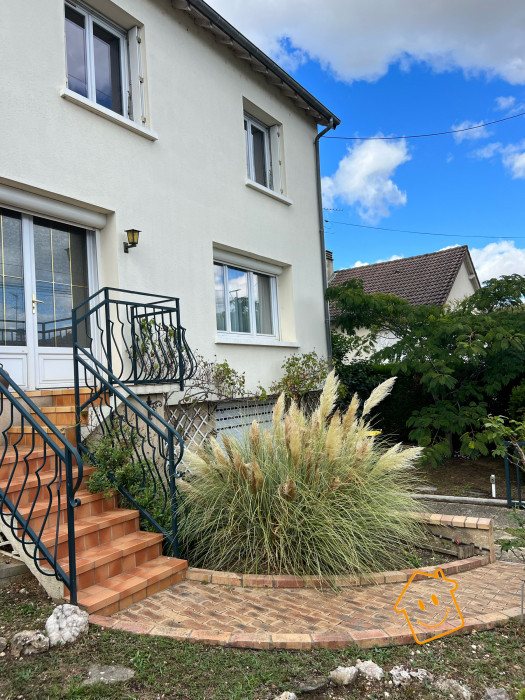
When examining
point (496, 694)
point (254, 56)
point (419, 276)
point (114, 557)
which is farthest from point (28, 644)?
point (419, 276)

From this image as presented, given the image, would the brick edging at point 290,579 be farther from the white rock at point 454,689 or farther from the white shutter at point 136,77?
the white shutter at point 136,77

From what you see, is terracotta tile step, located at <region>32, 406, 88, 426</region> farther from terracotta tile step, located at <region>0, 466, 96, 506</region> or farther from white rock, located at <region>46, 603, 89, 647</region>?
white rock, located at <region>46, 603, 89, 647</region>

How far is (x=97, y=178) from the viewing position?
5973mm

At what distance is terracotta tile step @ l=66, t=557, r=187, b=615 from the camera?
348 cm

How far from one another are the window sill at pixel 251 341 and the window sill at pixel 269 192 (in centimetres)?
245

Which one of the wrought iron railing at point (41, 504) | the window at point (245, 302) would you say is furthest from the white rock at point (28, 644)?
the window at point (245, 302)

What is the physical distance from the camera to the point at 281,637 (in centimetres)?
313

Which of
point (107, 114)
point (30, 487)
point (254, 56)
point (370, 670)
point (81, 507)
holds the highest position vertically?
point (254, 56)

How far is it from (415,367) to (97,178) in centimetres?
579

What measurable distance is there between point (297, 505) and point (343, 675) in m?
1.68

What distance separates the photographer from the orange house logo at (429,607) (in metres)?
3.27

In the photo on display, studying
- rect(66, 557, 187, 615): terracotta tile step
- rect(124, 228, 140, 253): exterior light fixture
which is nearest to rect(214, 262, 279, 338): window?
rect(124, 228, 140, 253): exterior light fixture

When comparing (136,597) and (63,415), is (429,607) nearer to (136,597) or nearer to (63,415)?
(136,597)

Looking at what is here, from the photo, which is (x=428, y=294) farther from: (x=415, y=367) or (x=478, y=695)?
(x=478, y=695)
